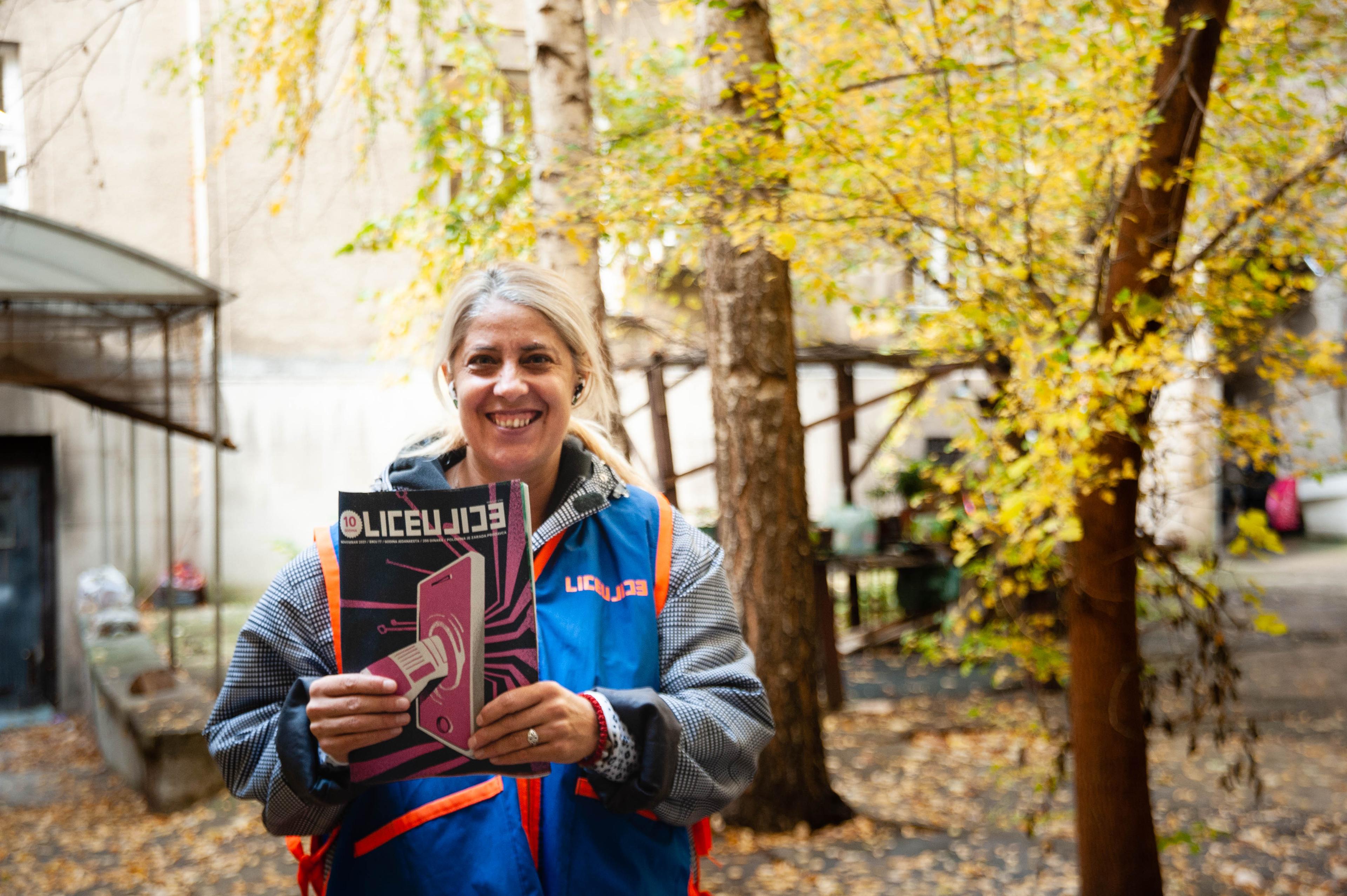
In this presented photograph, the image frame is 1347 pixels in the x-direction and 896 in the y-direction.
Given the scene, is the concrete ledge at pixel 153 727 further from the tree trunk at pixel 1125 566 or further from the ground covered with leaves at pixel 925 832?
the tree trunk at pixel 1125 566

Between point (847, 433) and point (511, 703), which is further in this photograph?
point (847, 433)

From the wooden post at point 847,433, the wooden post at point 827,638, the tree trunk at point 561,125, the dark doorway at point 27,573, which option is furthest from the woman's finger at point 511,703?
the dark doorway at point 27,573

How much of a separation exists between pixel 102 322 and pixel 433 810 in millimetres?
7521

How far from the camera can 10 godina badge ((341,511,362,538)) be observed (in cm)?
148

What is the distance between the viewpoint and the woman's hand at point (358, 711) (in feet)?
4.79

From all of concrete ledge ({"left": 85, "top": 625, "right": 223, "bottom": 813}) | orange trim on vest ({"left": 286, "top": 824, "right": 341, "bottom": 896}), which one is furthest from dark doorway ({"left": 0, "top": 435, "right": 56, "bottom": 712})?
orange trim on vest ({"left": 286, "top": 824, "right": 341, "bottom": 896})

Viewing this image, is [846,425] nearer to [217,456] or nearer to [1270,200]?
[217,456]

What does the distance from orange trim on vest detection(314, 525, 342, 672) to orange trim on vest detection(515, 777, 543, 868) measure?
0.35m

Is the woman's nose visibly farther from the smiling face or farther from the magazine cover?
the magazine cover

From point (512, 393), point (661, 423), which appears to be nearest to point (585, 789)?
point (512, 393)

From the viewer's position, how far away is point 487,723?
1.45m

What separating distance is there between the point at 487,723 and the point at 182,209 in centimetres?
1084

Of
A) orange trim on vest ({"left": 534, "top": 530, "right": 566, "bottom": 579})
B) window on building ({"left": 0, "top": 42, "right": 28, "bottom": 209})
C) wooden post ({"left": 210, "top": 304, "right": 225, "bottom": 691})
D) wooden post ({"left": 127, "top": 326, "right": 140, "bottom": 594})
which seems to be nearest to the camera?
orange trim on vest ({"left": 534, "top": 530, "right": 566, "bottom": 579})

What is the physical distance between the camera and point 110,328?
25.5 ft
